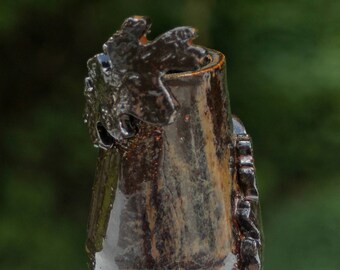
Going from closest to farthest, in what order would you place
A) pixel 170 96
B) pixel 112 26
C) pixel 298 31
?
1. pixel 170 96
2. pixel 298 31
3. pixel 112 26

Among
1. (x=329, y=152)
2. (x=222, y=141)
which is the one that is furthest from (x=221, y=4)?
(x=222, y=141)

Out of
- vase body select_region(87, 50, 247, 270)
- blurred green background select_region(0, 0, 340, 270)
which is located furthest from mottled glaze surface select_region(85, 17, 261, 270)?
blurred green background select_region(0, 0, 340, 270)

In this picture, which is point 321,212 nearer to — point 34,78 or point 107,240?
point 34,78

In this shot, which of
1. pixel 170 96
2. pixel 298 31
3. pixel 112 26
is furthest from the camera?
pixel 112 26

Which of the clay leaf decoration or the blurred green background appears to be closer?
the clay leaf decoration

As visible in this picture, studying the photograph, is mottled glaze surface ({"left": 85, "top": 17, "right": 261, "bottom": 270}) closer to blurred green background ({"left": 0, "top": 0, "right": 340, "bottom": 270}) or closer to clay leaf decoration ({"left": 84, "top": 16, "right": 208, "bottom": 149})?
clay leaf decoration ({"left": 84, "top": 16, "right": 208, "bottom": 149})

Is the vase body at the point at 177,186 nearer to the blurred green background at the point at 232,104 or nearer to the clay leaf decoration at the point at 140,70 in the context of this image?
the clay leaf decoration at the point at 140,70

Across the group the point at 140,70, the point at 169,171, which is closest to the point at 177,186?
the point at 169,171
